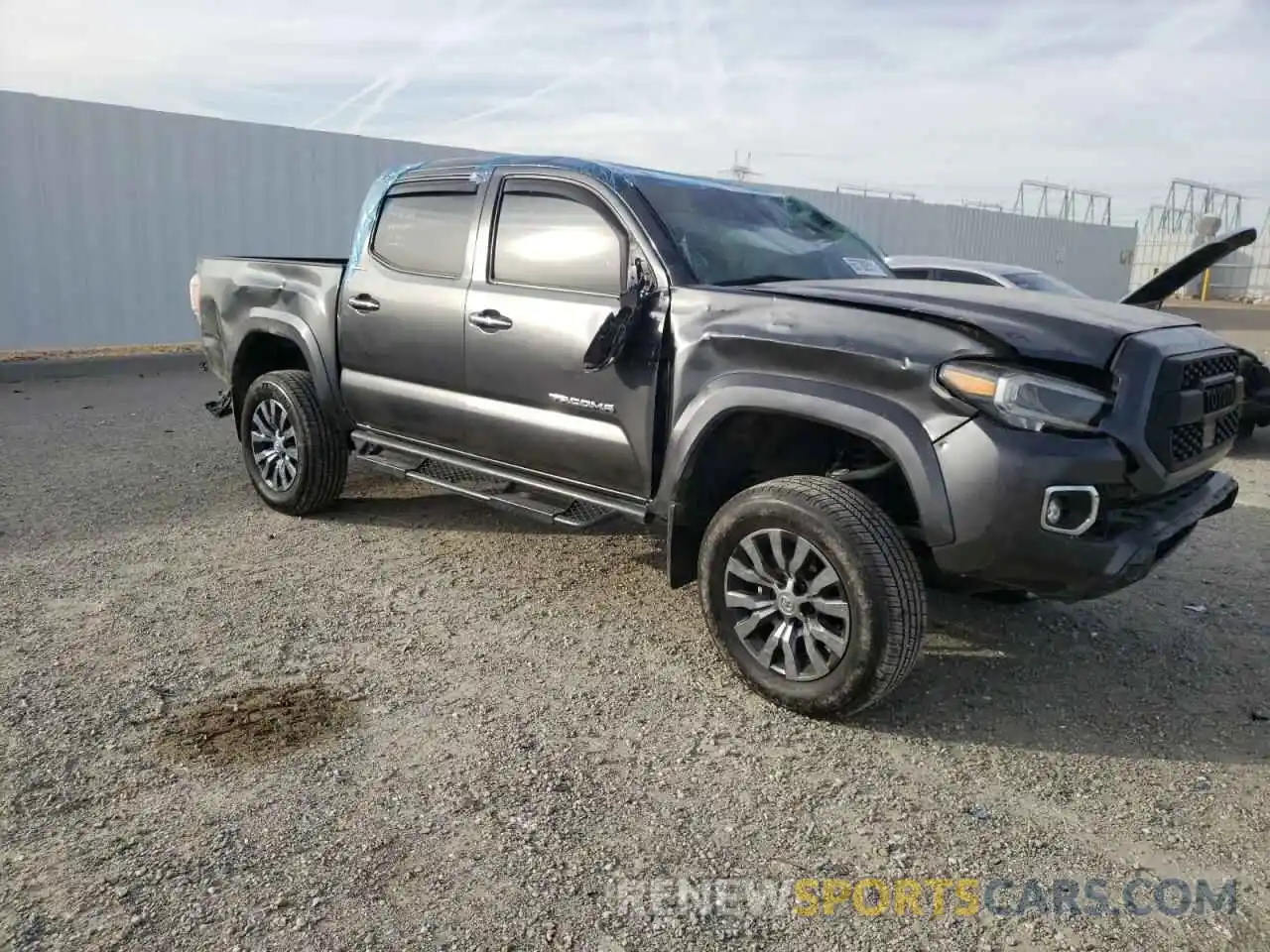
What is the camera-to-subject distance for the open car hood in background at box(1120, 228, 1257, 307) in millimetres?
4520

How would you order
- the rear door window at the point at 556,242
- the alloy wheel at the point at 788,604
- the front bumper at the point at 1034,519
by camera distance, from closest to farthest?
1. the front bumper at the point at 1034,519
2. the alloy wheel at the point at 788,604
3. the rear door window at the point at 556,242

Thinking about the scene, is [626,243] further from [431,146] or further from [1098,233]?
[1098,233]

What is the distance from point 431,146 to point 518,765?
13409 millimetres

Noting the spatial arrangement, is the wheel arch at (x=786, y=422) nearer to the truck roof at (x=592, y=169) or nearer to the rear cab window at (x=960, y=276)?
the truck roof at (x=592, y=169)

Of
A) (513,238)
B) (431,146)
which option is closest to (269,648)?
(513,238)

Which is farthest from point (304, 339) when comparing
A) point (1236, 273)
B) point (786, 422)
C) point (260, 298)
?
point (1236, 273)

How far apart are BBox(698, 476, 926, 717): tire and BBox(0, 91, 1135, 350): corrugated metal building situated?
11172 millimetres

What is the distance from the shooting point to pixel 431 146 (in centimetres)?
1469

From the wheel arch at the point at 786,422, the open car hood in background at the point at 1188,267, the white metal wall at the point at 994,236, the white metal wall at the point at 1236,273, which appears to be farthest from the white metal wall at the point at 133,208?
the white metal wall at the point at 1236,273

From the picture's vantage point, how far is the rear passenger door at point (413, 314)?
443cm

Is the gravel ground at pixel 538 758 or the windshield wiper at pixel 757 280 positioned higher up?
the windshield wiper at pixel 757 280

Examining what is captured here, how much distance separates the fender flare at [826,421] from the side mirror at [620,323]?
1.26ft

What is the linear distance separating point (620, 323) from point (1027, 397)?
58.4 inches

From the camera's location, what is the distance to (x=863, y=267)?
14.7 ft
